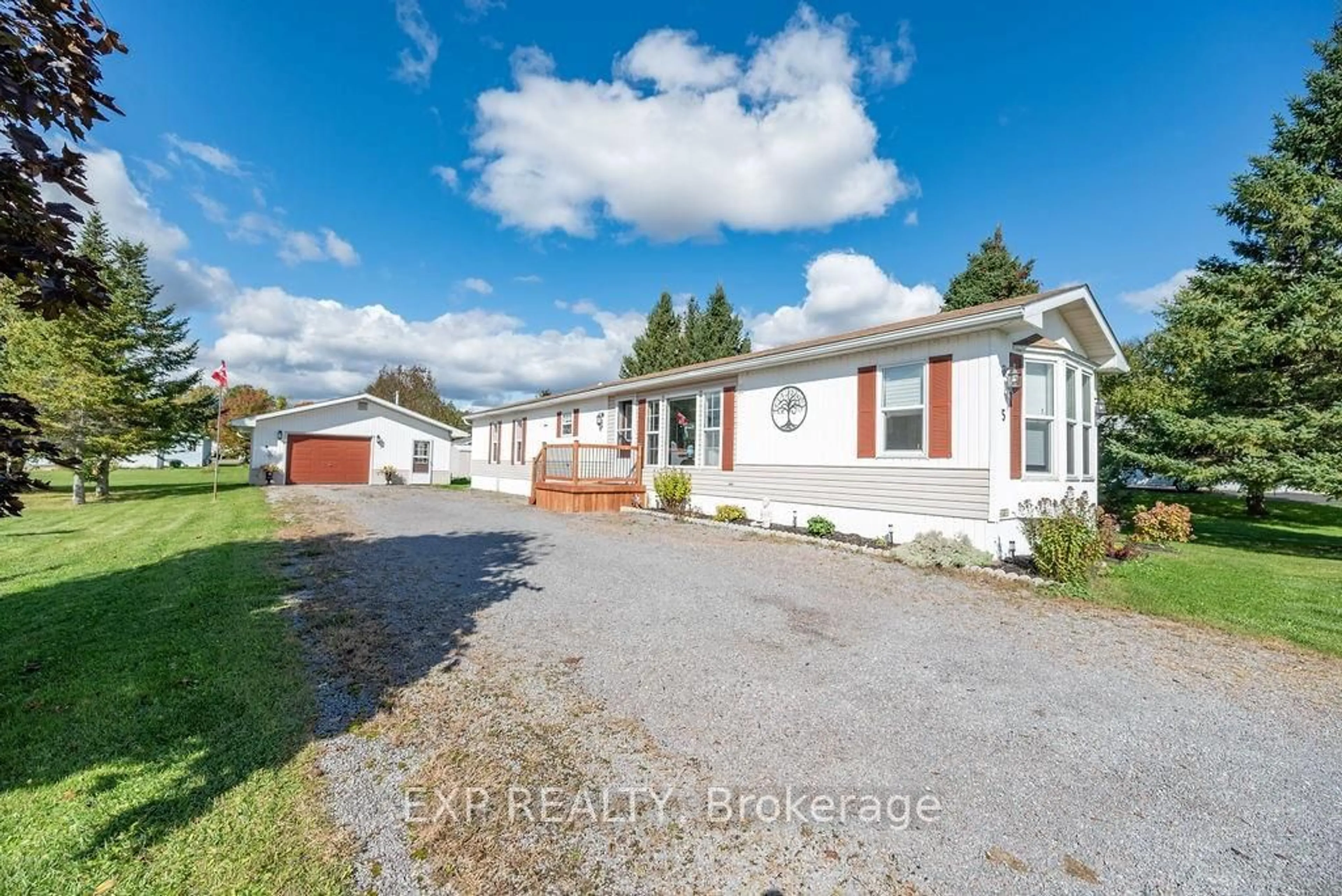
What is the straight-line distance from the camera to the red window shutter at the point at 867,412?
9.04m

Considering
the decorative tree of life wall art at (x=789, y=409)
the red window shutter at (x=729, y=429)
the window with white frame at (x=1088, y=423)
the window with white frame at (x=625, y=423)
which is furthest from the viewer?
the window with white frame at (x=625, y=423)

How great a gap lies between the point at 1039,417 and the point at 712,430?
614cm

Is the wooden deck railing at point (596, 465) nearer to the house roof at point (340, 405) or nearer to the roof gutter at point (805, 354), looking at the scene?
the roof gutter at point (805, 354)

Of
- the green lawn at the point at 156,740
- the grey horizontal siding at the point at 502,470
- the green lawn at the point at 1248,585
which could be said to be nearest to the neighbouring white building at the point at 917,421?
the green lawn at the point at 1248,585

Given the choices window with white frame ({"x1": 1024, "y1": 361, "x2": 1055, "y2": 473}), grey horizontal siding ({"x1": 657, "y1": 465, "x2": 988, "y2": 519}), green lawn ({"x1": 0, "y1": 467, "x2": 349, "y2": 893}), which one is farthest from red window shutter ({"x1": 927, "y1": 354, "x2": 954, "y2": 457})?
green lawn ({"x1": 0, "y1": 467, "x2": 349, "y2": 893})

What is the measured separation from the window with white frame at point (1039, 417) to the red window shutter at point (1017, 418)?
0.25 metres

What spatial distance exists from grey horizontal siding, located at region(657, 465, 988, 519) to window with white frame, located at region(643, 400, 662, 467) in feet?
7.58

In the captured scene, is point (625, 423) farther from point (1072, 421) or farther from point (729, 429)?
point (1072, 421)

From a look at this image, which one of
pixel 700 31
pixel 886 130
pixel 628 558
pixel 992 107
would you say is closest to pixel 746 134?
pixel 700 31

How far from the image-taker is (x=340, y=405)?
75.4 feet

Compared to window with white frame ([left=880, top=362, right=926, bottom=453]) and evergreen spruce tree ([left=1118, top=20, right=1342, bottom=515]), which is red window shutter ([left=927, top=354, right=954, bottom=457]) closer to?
window with white frame ([left=880, top=362, right=926, bottom=453])

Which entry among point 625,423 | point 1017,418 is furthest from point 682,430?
point 1017,418

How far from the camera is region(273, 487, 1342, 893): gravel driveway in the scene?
6.92 ft

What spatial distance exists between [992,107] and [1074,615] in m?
11.9
